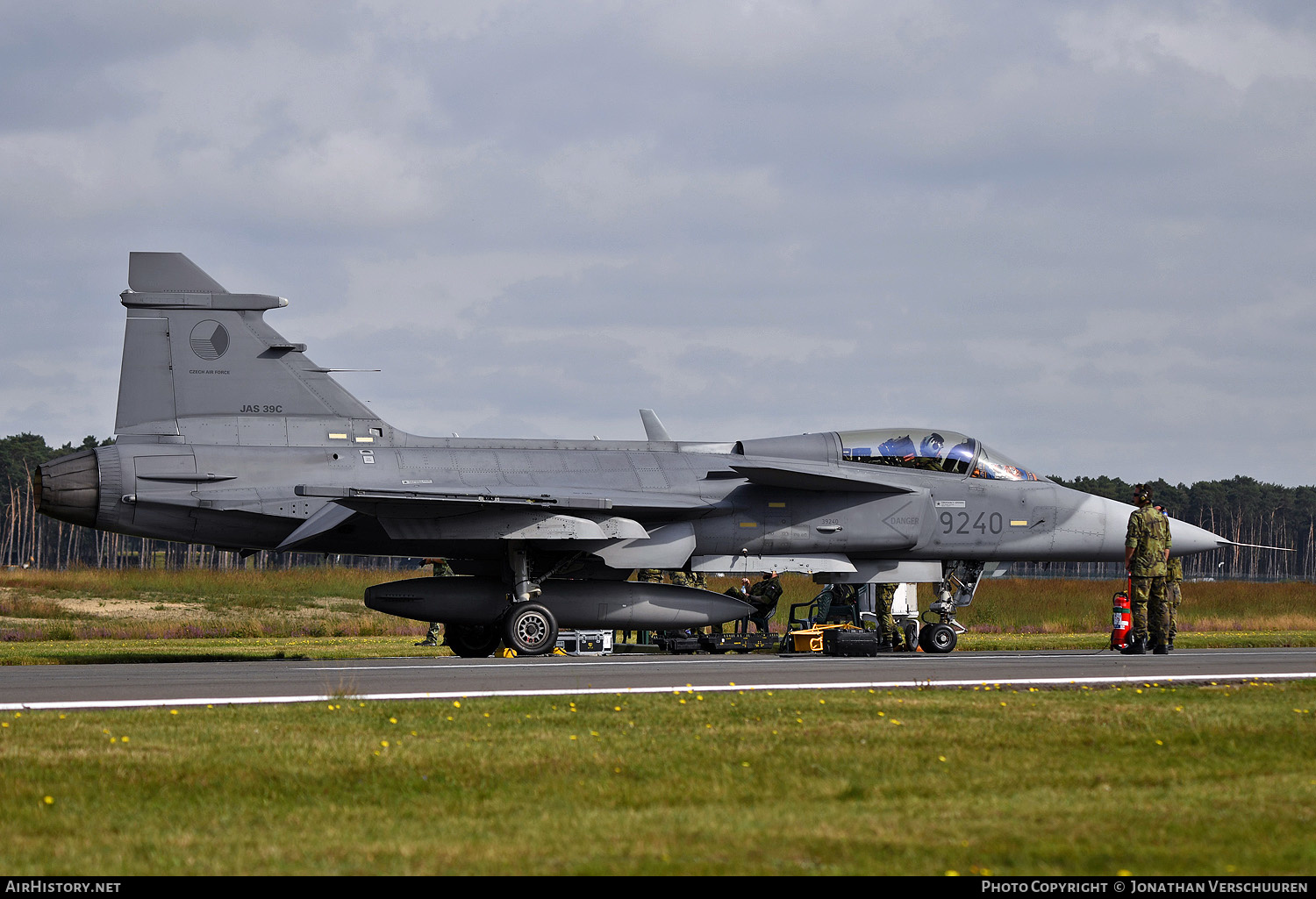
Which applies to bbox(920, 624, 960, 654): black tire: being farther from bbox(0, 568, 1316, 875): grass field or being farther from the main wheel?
bbox(0, 568, 1316, 875): grass field

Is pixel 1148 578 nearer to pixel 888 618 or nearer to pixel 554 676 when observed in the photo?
pixel 888 618

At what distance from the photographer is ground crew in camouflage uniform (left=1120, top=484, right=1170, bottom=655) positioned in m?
16.2

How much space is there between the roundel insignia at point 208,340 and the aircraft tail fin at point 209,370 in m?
0.01

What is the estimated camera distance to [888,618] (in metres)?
21.1

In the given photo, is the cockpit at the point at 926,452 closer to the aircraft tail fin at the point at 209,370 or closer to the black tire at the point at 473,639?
the black tire at the point at 473,639

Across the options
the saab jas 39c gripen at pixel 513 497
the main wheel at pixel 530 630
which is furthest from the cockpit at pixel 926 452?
the main wheel at pixel 530 630

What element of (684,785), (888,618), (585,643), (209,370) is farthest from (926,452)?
(684,785)

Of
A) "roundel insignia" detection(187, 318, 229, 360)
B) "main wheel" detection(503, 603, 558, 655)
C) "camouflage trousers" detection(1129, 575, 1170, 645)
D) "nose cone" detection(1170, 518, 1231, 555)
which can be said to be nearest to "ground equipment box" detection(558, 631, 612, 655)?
"main wheel" detection(503, 603, 558, 655)

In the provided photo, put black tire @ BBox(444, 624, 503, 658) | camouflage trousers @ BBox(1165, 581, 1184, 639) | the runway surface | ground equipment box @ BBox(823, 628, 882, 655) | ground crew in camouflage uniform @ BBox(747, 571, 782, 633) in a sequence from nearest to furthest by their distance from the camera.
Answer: the runway surface < camouflage trousers @ BBox(1165, 581, 1184, 639) < ground equipment box @ BBox(823, 628, 882, 655) < black tire @ BBox(444, 624, 503, 658) < ground crew in camouflage uniform @ BBox(747, 571, 782, 633)

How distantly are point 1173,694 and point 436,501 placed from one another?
32.7 ft

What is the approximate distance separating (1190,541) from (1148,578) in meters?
4.69

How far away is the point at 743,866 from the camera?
461 centimetres
